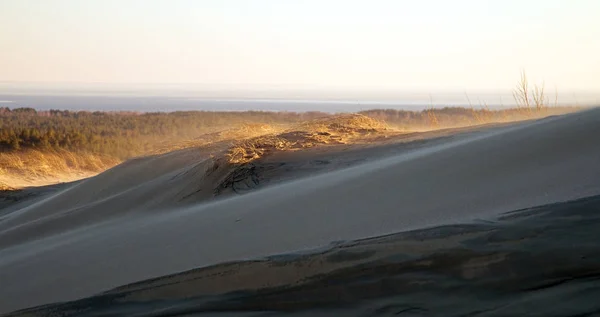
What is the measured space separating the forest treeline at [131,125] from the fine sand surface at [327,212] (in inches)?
158

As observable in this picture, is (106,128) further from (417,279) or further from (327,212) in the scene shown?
(417,279)

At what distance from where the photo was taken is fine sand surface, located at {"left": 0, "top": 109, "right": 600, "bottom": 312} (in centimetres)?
268

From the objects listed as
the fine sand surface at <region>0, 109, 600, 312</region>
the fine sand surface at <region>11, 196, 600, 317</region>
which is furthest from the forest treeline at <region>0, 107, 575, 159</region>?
the fine sand surface at <region>11, 196, 600, 317</region>

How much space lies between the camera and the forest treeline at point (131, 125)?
13.8m

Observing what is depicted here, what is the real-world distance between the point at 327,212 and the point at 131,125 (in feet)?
101

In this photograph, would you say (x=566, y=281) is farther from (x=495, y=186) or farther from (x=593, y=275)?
(x=495, y=186)

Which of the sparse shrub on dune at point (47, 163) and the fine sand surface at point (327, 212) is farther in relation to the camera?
the sparse shrub on dune at point (47, 163)

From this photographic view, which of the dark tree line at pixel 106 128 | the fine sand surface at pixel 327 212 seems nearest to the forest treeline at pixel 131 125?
the dark tree line at pixel 106 128

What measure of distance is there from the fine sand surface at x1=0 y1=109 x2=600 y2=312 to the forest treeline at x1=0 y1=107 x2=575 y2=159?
401 centimetres

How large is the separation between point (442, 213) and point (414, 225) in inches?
7.2

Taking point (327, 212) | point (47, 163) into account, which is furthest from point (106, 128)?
point (327, 212)

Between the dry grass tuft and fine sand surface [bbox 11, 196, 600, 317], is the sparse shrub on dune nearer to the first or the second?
the dry grass tuft

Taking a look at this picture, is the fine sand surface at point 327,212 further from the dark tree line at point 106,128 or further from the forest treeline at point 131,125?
the dark tree line at point 106,128

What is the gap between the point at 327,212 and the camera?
3068 mm
